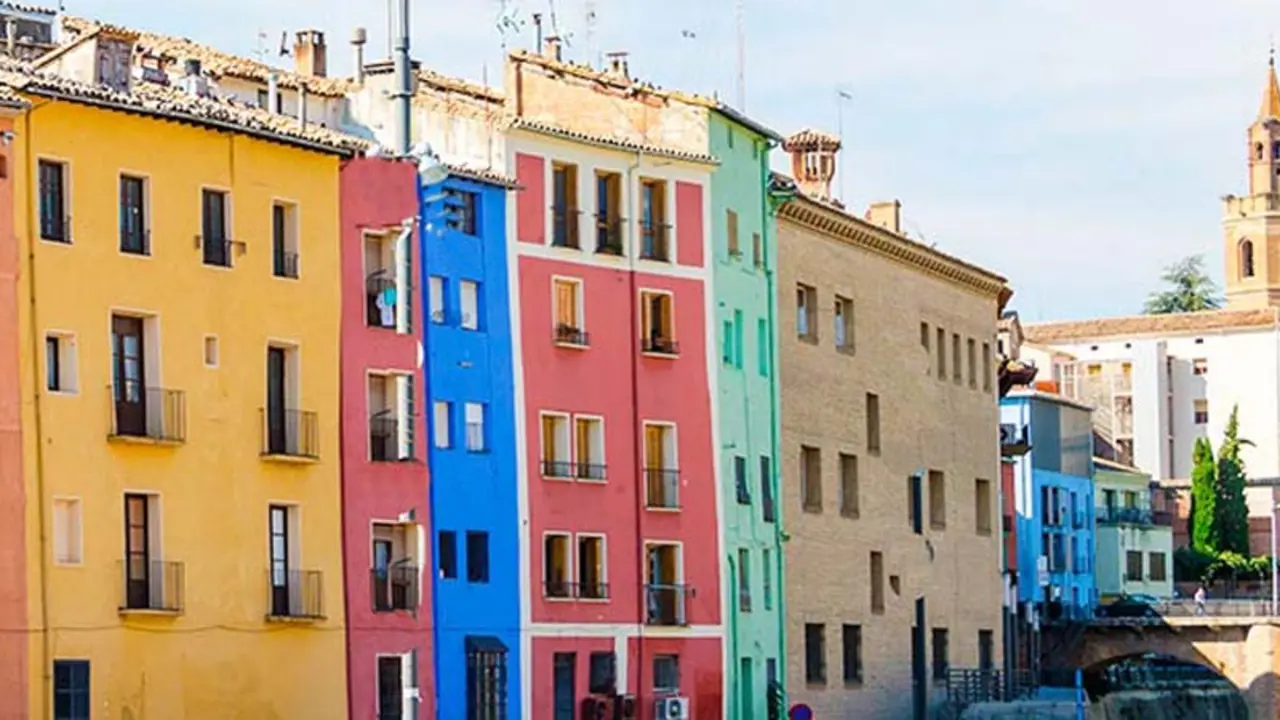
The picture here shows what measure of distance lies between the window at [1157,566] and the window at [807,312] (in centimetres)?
5790

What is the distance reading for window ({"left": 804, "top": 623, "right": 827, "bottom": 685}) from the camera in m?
74.1

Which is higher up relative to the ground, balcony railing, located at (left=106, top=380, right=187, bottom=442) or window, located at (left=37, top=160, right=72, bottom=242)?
window, located at (left=37, top=160, right=72, bottom=242)

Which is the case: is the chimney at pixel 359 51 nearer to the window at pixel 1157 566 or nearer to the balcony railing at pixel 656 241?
the balcony railing at pixel 656 241

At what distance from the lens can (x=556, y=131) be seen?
211 feet

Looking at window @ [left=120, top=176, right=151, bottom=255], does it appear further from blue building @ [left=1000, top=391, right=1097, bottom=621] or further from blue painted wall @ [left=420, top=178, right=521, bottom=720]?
blue building @ [left=1000, top=391, right=1097, bottom=621]

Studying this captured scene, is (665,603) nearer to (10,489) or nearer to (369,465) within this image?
(369,465)

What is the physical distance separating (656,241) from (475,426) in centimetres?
763

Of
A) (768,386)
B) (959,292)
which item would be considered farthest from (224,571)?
(959,292)

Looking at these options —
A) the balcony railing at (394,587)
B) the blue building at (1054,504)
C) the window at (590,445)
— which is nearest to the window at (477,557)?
the balcony railing at (394,587)

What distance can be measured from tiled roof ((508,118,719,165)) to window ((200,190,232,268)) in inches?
357

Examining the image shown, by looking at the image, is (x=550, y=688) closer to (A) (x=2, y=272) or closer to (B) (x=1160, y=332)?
(A) (x=2, y=272)

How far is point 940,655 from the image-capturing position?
8412 centimetres

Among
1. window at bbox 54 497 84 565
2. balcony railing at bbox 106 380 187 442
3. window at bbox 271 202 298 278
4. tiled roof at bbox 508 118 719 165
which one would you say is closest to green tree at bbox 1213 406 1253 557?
tiled roof at bbox 508 118 719 165

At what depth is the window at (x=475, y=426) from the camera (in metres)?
61.2
